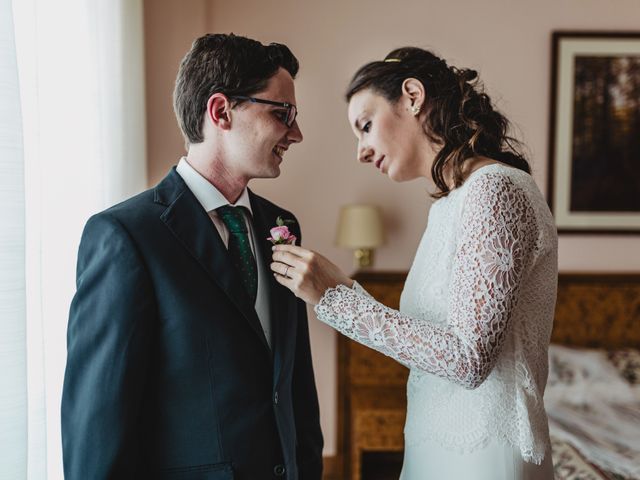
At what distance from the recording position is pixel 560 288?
3770mm

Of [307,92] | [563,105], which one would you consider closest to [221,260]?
[307,92]

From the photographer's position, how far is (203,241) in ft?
4.13

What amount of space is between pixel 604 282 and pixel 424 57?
2.84 meters

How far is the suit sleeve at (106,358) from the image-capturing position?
1.11 metres

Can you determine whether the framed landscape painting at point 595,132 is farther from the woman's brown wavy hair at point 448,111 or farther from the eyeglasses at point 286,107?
the eyeglasses at point 286,107

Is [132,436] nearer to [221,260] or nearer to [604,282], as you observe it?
[221,260]

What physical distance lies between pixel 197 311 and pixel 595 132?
3451mm

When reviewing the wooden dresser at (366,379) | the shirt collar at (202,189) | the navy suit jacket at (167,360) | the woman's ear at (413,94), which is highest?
the woman's ear at (413,94)

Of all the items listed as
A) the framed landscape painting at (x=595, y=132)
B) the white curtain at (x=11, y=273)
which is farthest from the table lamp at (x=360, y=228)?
the white curtain at (x=11, y=273)

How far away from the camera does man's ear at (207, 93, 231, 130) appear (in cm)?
135

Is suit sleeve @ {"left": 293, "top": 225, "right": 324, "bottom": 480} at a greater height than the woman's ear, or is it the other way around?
the woman's ear

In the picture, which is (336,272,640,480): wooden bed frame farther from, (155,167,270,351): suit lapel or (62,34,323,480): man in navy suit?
(155,167,270,351): suit lapel

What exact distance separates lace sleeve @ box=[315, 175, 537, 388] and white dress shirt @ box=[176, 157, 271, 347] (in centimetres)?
31

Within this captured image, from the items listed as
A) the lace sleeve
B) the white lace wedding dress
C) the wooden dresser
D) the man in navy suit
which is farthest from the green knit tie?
the wooden dresser
